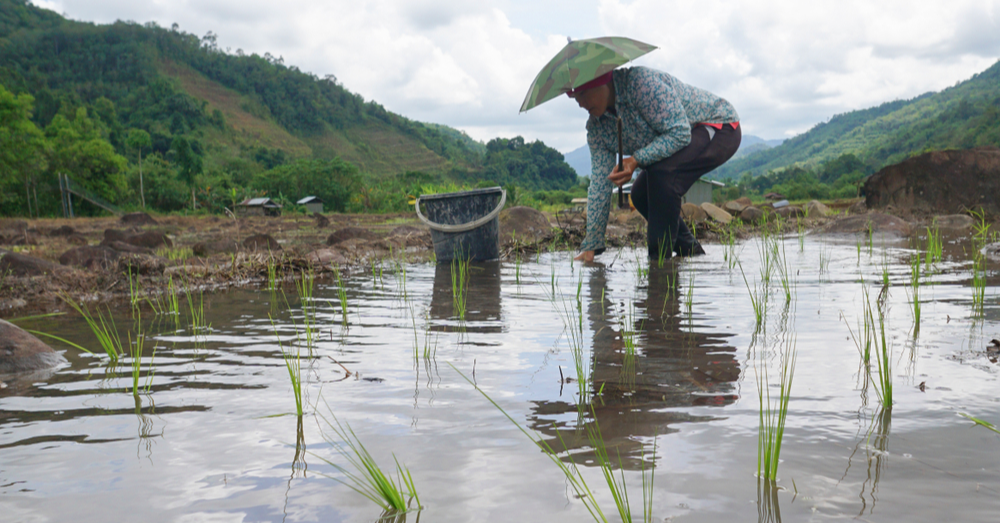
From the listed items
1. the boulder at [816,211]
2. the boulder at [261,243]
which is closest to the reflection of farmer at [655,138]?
the boulder at [261,243]

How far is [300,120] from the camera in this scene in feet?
333

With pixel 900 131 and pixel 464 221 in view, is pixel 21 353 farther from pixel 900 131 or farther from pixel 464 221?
pixel 900 131

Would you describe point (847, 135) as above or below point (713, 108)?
above

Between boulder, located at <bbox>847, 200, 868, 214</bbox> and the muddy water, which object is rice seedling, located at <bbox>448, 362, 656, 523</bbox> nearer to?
the muddy water

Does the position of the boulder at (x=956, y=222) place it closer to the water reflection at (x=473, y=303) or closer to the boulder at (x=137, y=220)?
the water reflection at (x=473, y=303)

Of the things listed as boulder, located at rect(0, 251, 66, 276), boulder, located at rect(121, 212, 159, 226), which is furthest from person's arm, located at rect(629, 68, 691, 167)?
boulder, located at rect(121, 212, 159, 226)

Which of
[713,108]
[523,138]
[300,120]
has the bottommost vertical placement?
[713,108]

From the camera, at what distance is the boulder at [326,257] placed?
223 inches

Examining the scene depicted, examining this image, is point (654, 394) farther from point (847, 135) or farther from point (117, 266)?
point (847, 135)

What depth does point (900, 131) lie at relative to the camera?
7831cm

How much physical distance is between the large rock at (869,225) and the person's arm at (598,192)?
3962 millimetres

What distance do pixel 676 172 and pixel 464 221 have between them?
2076 mm

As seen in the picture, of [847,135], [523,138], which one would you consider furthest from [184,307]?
[847,135]

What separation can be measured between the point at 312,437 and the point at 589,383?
767 millimetres
